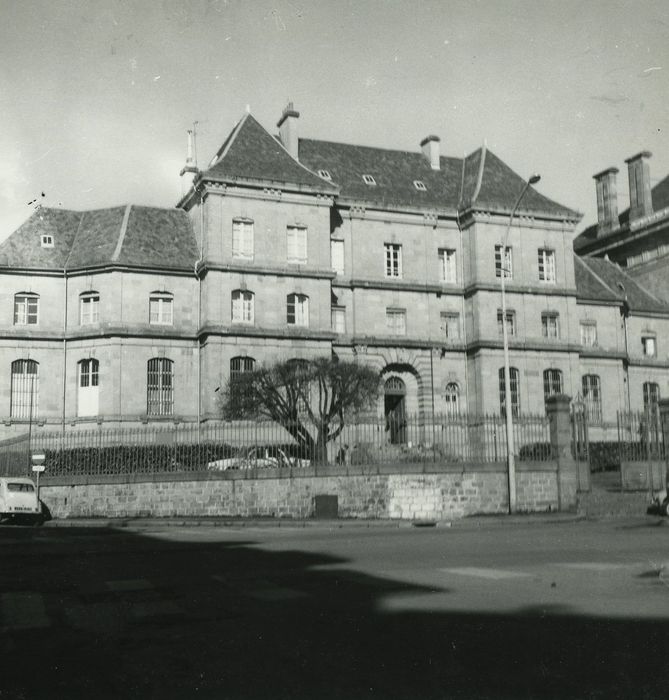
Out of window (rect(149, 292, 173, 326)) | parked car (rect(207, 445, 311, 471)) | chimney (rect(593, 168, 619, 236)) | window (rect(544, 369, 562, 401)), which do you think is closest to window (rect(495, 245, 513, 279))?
window (rect(544, 369, 562, 401))

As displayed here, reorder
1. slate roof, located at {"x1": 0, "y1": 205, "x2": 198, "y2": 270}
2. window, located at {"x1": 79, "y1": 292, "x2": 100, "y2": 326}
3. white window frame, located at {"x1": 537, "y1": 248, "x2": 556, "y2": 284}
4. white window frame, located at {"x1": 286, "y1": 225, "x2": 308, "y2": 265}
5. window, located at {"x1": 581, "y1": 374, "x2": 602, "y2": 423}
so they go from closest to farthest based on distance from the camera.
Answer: window, located at {"x1": 79, "y1": 292, "x2": 100, "y2": 326} < slate roof, located at {"x1": 0, "y1": 205, "x2": 198, "y2": 270} < white window frame, located at {"x1": 286, "y1": 225, "x2": 308, "y2": 265} < white window frame, located at {"x1": 537, "y1": 248, "x2": 556, "y2": 284} < window, located at {"x1": 581, "y1": 374, "x2": 602, "y2": 423}

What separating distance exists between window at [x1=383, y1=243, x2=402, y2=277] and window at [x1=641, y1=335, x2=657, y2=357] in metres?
17.6

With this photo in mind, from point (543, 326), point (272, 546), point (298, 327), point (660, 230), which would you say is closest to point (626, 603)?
point (272, 546)

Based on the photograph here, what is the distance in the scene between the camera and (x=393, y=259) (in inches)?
1956

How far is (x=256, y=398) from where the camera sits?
32625mm

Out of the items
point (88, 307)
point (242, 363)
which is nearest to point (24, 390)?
point (88, 307)

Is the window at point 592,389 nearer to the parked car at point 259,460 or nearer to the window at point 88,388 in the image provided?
the window at point 88,388

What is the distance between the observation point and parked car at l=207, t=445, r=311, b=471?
26922mm

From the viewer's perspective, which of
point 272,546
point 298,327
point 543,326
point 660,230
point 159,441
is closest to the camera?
point 272,546

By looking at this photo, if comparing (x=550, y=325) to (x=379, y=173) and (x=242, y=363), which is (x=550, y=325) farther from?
(x=242, y=363)

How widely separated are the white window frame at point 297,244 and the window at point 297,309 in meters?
1.83

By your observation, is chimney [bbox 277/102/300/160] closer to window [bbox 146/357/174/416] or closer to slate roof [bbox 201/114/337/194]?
slate roof [bbox 201/114/337/194]

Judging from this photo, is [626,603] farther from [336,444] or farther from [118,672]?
[336,444]

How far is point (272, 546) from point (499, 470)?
11647 mm
